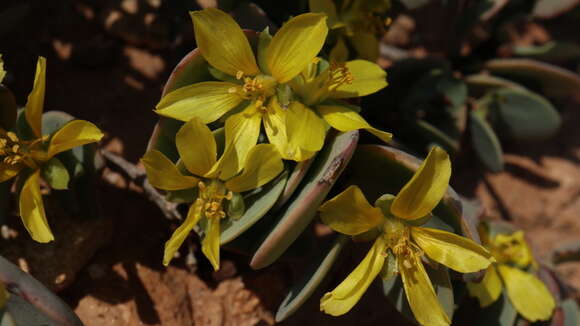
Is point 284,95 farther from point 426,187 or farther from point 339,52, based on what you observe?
point 426,187

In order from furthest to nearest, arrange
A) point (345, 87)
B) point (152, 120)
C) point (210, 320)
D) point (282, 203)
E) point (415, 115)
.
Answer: point (415, 115) → point (152, 120) → point (210, 320) → point (345, 87) → point (282, 203)

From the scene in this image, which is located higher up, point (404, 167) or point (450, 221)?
point (404, 167)

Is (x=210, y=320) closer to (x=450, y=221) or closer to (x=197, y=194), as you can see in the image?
(x=197, y=194)

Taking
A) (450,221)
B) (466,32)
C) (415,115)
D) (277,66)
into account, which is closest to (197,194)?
(277,66)

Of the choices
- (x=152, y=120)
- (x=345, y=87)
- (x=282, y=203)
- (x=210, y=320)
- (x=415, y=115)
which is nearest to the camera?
(x=282, y=203)

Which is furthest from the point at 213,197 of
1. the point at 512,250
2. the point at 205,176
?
the point at 512,250

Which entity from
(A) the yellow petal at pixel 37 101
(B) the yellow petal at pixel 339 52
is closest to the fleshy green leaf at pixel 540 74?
(B) the yellow petal at pixel 339 52
